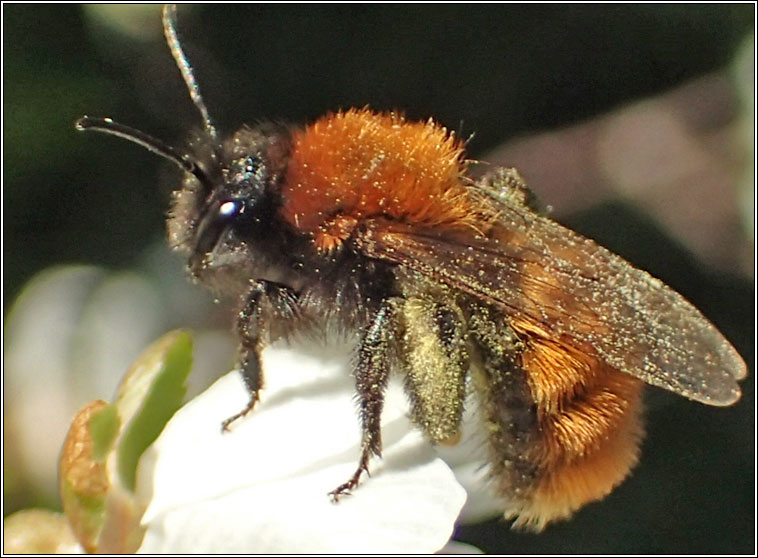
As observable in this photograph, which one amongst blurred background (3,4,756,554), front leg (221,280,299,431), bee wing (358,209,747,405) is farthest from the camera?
blurred background (3,4,756,554)

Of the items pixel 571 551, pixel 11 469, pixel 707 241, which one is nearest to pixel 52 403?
pixel 11 469

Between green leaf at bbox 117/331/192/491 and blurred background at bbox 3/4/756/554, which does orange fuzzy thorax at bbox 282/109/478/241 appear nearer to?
green leaf at bbox 117/331/192/491

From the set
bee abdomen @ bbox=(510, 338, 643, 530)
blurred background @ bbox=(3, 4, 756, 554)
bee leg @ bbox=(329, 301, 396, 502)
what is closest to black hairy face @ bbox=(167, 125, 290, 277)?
bee leg @ bbox=(329, 301, 396, 502)

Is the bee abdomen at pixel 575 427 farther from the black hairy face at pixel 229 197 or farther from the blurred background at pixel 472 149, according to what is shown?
the blurred background at pixel 472 149

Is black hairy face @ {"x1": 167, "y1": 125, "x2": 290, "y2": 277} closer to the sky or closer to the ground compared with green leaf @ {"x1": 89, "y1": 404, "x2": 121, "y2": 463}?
closer to the sky

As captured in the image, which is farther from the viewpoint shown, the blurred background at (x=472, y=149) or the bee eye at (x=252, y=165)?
the blurred background at (x=472, y=149)

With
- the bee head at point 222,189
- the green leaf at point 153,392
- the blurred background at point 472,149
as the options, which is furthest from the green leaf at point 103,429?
the blurred background at point 472,149

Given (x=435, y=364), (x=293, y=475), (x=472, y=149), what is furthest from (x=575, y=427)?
(x=472, y=149)
